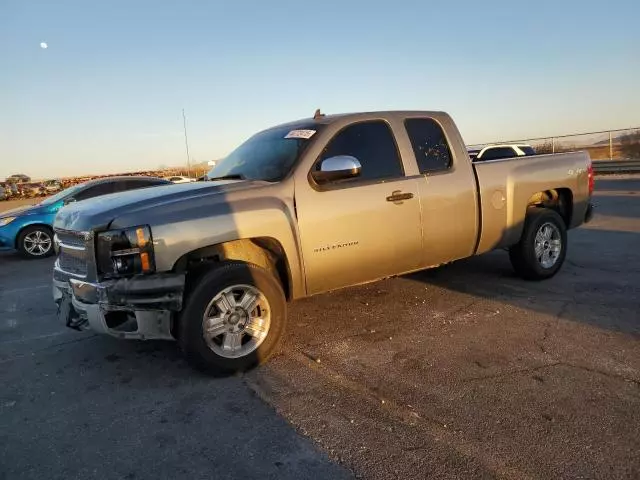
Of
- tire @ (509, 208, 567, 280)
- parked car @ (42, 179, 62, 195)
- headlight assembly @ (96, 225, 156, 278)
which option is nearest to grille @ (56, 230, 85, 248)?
headlight assembly @ (96, 225, 156, 278)

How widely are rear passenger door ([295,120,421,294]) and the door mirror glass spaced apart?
0.06m

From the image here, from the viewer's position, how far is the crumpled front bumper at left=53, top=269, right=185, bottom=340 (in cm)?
353

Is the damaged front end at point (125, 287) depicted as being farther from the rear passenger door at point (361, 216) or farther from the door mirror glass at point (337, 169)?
the door mirror glass at point (337, 169)

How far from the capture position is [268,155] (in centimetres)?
469

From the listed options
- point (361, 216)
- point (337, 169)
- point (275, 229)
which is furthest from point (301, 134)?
Answer: point (275, 229)

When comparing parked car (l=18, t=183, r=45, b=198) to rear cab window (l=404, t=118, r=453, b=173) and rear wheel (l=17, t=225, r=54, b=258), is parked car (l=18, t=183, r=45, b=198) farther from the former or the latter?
rear cab window (l=404, t=118, r=453, b=173)

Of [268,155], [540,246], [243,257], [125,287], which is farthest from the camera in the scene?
[540,246]

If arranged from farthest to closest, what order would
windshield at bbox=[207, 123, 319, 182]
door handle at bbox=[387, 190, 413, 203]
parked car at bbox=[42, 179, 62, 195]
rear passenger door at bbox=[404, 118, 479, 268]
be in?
parked car at bbox=[42, 179, 62, 195]
rear passenger door at bbox=[404, 118, 479, 268]
door handle at bbox=[387, 190, 413, 203]
windshield at bbox=[207, 123, 319, 182]

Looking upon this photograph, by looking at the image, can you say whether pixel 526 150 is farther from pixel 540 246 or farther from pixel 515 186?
pixel 515 186

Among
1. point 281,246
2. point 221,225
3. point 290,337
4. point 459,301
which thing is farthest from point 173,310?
point 459,301

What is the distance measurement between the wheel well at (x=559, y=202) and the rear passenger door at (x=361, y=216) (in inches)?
88.2

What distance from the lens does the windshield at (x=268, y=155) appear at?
4379mm

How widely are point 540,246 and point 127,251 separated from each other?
4639mm

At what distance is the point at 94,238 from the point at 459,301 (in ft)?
11.9
